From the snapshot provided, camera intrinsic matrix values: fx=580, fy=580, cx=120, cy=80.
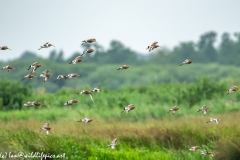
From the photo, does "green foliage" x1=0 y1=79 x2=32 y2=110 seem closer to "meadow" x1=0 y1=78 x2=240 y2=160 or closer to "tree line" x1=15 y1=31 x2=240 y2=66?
"meadow" x1=0 y1=78 x2=240 y2=160

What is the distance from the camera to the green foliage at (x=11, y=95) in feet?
94.5

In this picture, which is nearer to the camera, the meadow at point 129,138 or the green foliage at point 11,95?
the meadow at point 129,138

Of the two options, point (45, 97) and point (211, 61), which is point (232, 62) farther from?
point (45, 97)

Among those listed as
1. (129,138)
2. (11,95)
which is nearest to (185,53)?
(11,95)

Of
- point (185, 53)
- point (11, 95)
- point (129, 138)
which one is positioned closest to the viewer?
point (129, 138)

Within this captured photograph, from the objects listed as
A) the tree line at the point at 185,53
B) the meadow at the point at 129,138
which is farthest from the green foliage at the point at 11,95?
the tree line at the point at 185,53

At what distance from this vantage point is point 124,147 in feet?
51.4

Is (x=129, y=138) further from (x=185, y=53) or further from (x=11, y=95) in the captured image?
(x=185, y=53)

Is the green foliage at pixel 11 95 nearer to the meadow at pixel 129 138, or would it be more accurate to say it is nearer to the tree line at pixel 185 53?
the meadow at pixel 129 138

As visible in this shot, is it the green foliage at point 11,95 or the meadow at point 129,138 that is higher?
the meadow at point 129,138

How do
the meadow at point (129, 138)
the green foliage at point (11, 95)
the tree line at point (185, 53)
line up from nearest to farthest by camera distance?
1. the meadow at point (129, 138)
2. the green foliage at point (11, 95)
3. the tree line at point (185, 53)

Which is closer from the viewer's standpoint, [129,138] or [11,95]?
[129,138]

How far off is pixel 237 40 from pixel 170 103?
6919cm

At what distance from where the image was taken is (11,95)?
1155 inches
